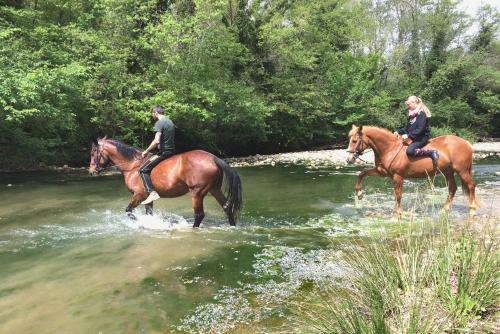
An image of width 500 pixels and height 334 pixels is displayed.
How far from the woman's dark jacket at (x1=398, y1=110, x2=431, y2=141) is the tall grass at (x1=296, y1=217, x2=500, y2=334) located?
551cm

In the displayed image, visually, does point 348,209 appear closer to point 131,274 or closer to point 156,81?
point 131,274

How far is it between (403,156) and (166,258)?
6228 millimetres

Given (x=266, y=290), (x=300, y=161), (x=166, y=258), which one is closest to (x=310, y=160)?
(x=300, y=161)

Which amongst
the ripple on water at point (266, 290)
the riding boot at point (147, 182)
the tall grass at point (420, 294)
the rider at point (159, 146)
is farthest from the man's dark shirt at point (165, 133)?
the tall grass at point (420, 294)

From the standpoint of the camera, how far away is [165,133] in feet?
31.3

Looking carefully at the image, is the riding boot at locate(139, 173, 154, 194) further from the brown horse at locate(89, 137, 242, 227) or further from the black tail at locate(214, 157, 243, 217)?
the black tail at locate(214, 157, 243, 217)

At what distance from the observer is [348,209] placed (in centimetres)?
1109

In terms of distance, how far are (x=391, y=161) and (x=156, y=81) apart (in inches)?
622

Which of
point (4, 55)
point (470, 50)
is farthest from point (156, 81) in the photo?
point (470, 50)

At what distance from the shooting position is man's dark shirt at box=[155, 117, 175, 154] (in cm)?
941

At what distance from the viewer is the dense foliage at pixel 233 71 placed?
64.5 ft

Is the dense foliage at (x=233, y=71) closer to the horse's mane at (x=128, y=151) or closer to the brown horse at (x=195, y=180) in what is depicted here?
the horse's mane at (x=128, y=151)

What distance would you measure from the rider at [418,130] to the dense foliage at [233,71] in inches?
472

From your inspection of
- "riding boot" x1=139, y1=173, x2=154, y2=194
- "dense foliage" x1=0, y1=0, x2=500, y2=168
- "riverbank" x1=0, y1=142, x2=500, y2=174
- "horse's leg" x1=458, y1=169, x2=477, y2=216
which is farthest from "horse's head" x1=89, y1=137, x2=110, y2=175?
"riverbank" x1=0, y1=142, x2=500, y2=174
